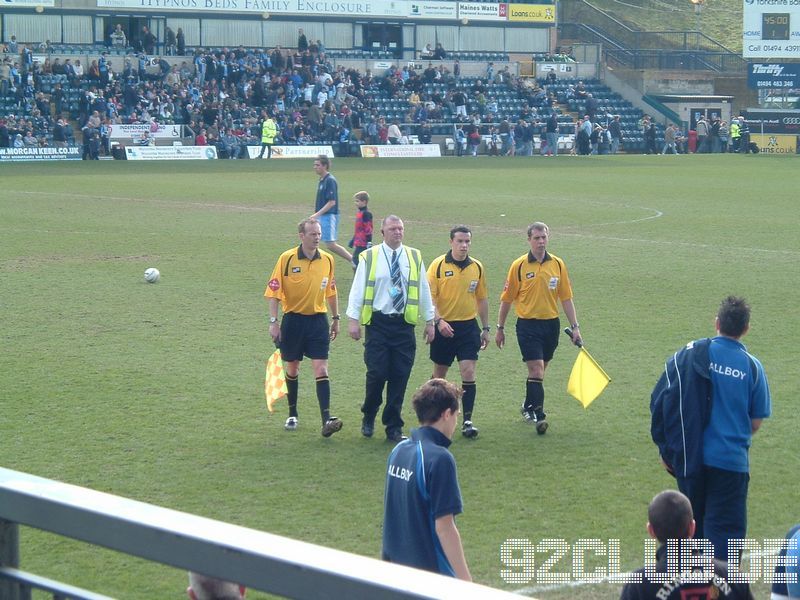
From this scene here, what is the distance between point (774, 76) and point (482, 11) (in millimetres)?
17451

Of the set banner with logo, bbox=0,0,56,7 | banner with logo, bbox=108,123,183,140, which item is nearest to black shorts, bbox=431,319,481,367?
banner with logo, bbox=108,123,183,140

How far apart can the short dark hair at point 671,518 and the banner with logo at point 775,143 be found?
55.7 meters

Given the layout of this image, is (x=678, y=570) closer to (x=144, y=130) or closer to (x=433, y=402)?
(x=433, y=402)

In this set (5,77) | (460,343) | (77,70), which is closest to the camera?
(460,343)

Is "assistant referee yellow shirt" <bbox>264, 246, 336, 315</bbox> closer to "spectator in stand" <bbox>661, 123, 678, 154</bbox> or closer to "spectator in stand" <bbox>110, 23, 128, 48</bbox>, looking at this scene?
"spectator in stand" <bbox>661, 123, 678, 154</bbox>

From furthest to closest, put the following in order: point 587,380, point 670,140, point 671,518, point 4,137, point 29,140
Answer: point 670,140 → point 29,140 → point 4,137 → point 587,380 → point 671,518

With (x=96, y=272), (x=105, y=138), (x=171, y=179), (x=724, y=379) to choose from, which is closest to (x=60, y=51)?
(x=105, y=138)

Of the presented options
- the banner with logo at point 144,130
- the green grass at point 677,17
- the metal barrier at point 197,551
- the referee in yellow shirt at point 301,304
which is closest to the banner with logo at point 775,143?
the banner with logo at point 144,130

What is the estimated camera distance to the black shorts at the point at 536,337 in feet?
33.6

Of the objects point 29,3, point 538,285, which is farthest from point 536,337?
point 29,3

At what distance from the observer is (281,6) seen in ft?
208

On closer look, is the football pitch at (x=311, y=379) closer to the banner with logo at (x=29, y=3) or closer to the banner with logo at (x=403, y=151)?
the banner with logo at (x=403, y=151)

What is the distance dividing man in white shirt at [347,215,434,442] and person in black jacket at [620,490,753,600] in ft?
17.3

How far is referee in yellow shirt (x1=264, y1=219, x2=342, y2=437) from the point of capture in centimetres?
1020
